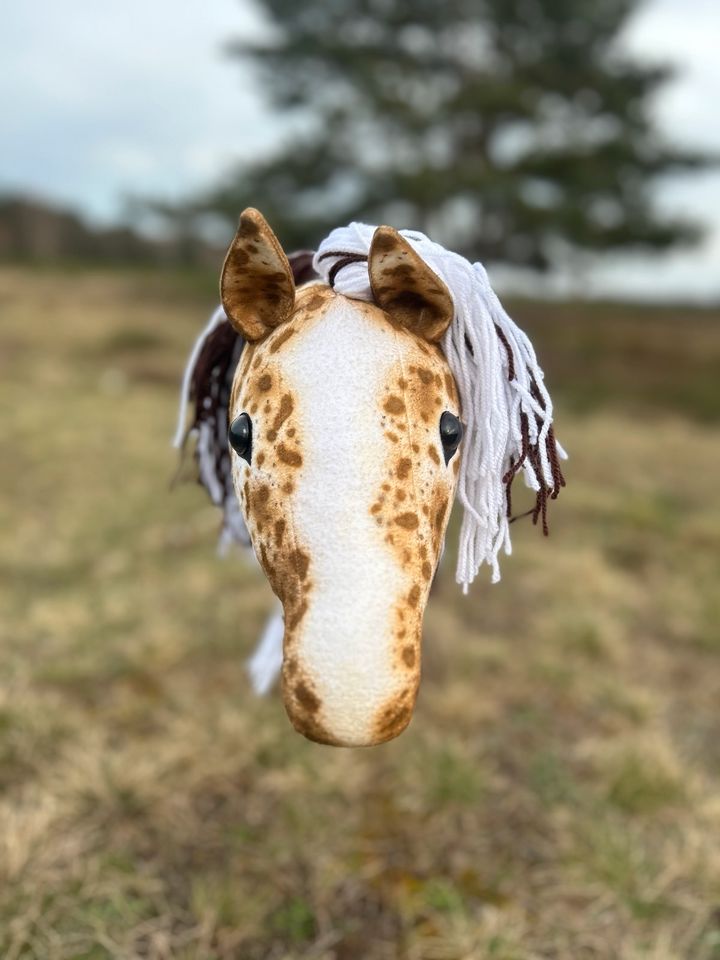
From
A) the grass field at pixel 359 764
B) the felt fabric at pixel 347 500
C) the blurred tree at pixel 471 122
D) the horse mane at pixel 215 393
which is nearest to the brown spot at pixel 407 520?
the felt fabric at pixel 347 500

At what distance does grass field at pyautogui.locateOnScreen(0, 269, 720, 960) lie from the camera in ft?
4.68

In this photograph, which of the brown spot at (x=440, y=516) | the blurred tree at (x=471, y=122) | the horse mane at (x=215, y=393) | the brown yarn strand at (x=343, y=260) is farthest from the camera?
the blurred tree at (x=471, y=122)

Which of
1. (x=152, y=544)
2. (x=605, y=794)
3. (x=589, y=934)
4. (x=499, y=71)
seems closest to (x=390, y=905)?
(x=589, y=934)

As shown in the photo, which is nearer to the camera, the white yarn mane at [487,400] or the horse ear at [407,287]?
the horse ear at [407,287]

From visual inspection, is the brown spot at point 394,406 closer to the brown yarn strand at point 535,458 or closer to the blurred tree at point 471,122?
the brown yarn strand at point 535,458

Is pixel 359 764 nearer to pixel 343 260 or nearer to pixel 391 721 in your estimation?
pixel 391 721

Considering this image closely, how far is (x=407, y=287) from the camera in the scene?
863mm

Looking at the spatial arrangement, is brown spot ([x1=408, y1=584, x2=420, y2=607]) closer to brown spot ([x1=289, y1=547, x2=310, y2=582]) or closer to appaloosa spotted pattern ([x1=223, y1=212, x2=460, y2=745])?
appaloosa spotted pattern ([x1=223, y1=212, x2=460, y2=745])

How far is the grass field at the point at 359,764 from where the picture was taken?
1.43m

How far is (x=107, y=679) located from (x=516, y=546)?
77.5 inches

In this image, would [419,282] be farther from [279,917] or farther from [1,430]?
[1,430]

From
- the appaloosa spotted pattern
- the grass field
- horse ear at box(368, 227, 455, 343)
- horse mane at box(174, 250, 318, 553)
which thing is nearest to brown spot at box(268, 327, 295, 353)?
the appaloosa spotted pattern

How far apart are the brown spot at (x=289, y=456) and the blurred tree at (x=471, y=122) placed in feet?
24.5

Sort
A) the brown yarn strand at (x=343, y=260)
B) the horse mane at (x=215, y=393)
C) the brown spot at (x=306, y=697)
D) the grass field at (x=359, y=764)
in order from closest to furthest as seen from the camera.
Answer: the brown spot at (x=306, y=697), the brown yarn strand at (x=343, y=260), the horse mane at (x=215, y=393), the grass field at (x=359, y=764)
